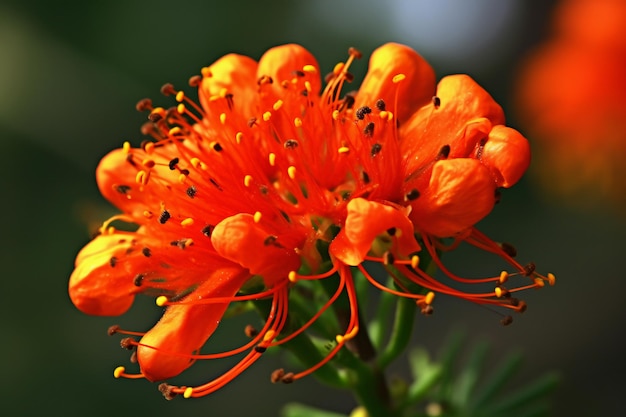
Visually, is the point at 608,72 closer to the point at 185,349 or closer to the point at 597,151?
the point at 597,151

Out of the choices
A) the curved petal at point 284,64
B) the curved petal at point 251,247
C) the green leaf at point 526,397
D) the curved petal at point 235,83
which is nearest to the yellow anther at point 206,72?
the curved petal at point 235,83

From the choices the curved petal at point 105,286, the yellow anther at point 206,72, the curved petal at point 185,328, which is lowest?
the curved petal at point 185,328

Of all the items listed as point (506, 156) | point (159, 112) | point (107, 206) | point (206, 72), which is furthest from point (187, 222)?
point (107, 206)

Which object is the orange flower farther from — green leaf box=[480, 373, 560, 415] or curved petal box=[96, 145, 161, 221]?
green leaf box=[480, 373, 560, 415]

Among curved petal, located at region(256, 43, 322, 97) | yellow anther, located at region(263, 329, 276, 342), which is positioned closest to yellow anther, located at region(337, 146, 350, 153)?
curved petal, located at region(256, 43, 322, 97)

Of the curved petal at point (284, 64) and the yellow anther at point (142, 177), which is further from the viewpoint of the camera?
the curved petal at point (284, 64)

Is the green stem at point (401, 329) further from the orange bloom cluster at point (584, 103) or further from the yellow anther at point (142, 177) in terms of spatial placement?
the orange bloom cluster at point (584, 103)

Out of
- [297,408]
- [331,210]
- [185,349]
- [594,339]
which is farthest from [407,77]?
[594,339]
